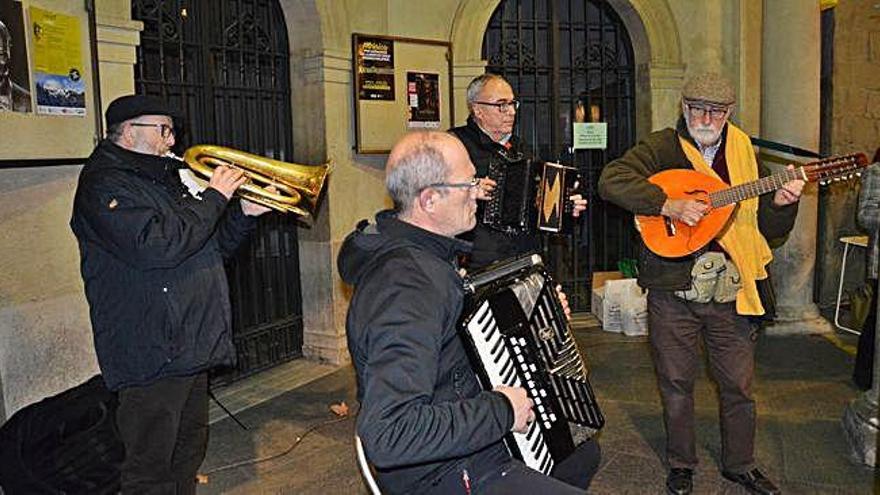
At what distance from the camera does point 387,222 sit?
2246 mm

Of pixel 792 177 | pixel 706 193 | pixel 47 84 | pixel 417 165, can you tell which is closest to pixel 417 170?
pixel 417 165

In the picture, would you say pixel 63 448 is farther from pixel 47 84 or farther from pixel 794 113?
pixel 794 113

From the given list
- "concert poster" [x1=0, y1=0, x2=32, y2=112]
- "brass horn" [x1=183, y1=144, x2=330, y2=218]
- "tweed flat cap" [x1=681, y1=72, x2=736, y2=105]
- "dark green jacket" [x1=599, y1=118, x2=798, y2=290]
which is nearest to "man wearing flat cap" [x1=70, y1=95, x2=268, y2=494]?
"brass horn" [x1=183, y1=144, x2=330, y2=218]

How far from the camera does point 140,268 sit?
2.96 metres

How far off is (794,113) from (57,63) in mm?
5188

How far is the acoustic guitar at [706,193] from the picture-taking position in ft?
11.1

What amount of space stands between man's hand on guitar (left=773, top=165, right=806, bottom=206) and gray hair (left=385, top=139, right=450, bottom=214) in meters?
1.85

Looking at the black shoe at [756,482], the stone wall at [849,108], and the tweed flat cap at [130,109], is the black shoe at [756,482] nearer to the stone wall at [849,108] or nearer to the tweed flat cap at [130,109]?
the tweed flat cap at [130,109]

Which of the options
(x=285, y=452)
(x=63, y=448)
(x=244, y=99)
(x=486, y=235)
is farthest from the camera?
(x=244, y=99)

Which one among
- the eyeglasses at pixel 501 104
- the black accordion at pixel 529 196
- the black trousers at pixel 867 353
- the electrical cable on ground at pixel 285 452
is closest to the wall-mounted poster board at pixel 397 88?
the electrical cable on ground at pixel 285 452

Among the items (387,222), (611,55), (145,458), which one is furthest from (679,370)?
(611,55)

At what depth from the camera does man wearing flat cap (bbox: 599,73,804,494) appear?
3.50 meters

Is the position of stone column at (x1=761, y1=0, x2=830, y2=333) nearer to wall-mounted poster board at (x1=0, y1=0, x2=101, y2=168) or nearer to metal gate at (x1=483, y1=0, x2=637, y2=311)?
metal gate at (x1=483, y1=0, x2=637, y2=311)

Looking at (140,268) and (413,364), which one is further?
(140,268)
